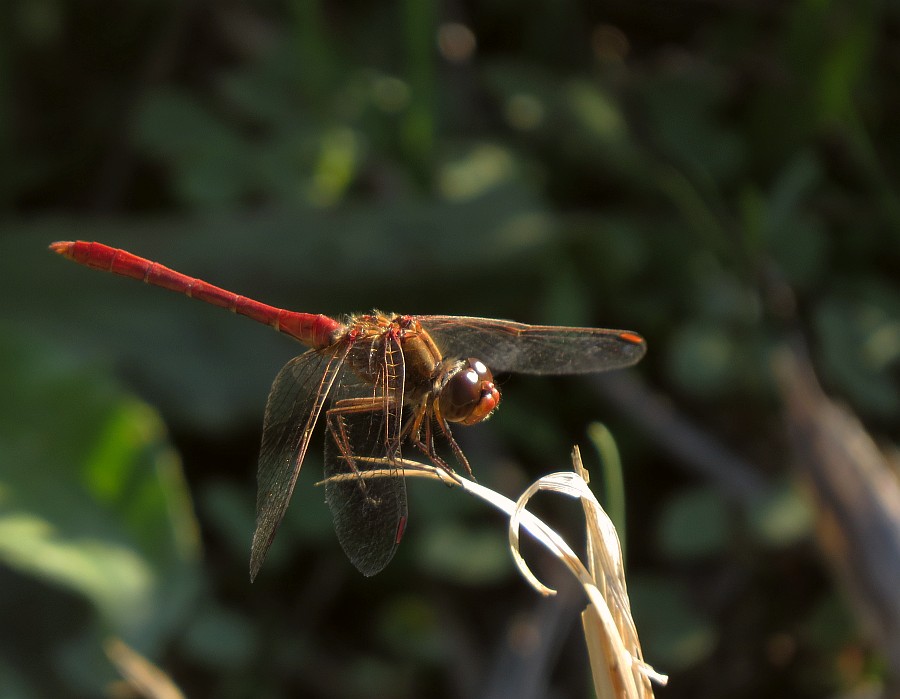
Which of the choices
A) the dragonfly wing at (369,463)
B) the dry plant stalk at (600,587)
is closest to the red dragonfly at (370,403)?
the dragonfly wing at (369,463)

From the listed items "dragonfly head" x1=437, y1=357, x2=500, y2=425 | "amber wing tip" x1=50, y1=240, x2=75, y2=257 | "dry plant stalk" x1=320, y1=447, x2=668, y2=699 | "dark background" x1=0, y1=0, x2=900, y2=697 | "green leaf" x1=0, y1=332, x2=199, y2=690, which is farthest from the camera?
"dark background" x1=0, y1=0, x2=900, y2=697

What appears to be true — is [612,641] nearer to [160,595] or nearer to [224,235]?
[160,595]

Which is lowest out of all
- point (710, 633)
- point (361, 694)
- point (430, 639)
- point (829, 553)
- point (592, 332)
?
point (361, 694)

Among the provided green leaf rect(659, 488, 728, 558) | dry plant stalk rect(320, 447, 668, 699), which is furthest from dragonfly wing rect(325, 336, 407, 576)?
green leaf rect(659, 488, 728, 558)

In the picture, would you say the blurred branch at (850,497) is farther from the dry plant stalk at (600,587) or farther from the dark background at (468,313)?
the dry plant stalk at (600,587)

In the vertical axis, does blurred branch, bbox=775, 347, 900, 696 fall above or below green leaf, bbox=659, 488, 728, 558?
above

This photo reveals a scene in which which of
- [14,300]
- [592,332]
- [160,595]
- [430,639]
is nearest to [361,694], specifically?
[430,639]

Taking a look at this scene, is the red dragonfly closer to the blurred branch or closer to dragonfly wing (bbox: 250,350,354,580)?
dragonfly wing (bbox: 250,350,354,580)

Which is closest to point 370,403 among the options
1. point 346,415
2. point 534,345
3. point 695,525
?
point 346,415

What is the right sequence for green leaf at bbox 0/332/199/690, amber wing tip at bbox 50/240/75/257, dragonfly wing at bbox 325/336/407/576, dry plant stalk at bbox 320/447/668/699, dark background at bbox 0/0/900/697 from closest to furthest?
dry plant stalk at bbox 320/447/668/699, dragonfly wing at bbox 325/336/407/576, amber wing tip at bbox 50/240/75/257, green leaf at bbox 0/332/199/690, dark background at bbox 0/0/900/697
